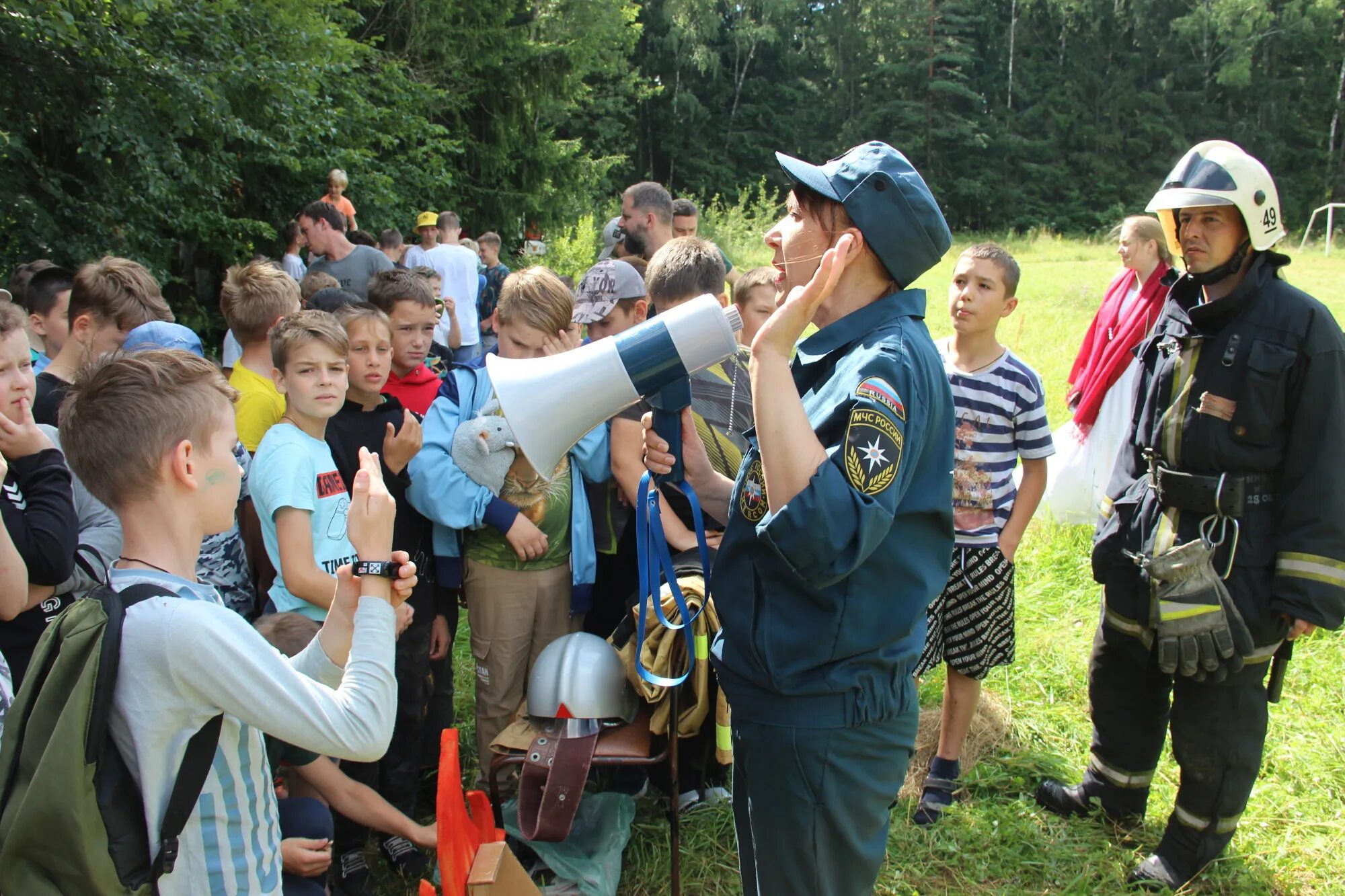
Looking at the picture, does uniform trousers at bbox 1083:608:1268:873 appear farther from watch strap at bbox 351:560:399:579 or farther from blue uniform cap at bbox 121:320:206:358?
blue uniform cap at bbox 121:320:206:358

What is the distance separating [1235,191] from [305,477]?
297cm

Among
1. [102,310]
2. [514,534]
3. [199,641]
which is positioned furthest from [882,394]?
[102,310]

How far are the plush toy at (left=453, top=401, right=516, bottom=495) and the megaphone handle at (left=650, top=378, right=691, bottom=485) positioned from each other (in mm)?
1064

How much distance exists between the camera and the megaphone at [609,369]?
6.88ft

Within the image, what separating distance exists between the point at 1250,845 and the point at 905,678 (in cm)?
218

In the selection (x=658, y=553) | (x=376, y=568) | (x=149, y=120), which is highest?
(x=149, y=120)

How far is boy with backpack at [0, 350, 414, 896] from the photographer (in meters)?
1.48

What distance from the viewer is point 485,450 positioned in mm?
3205

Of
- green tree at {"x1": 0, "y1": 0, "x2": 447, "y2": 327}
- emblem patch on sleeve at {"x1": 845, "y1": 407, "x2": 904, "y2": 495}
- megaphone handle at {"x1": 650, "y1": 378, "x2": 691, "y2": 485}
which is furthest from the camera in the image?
green tree at {"x1": 0, "y1": 0, "x2": 447, "y2": 327}

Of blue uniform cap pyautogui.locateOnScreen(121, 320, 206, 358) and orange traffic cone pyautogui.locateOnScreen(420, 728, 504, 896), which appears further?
blue uniform cap pyautogui.locateOnScreen(121, 320, 206, 358)

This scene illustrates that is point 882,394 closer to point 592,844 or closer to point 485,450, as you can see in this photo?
point 485,450

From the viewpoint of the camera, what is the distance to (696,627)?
293 cm

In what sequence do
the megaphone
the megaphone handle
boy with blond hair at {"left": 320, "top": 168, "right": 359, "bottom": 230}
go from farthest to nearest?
1. boy with blond hair at {"left": 320, "top": 168, "right": 359, "bottom": 230}
2. the megaphone handle
3. the megaphone

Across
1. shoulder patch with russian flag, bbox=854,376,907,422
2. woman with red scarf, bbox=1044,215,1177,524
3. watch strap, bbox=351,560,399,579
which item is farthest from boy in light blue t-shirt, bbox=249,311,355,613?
woman with red scarf, bbox=1044,215,1177,524
